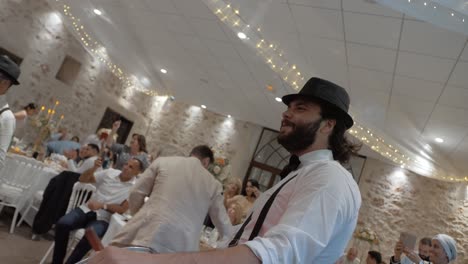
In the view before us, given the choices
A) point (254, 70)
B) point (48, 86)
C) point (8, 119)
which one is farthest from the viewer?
point (48, 86)

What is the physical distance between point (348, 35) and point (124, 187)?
116 inches

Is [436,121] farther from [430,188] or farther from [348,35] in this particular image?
[430,188]

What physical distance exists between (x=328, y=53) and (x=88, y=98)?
6.73 meters

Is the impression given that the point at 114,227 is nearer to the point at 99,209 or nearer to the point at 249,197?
the point at 99,209

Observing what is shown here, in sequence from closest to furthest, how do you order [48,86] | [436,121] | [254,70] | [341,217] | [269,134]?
[341,217], [436,121], [254,70], [48,86], [269,134]

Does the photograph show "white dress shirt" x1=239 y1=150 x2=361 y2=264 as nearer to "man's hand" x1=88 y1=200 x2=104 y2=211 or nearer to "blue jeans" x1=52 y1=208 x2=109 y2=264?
"blue jeans" x1=52 y1=208 x2=109 y2=264

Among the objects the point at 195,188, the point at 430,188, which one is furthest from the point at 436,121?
the point at 195,188

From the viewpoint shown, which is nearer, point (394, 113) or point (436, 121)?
point (436, 121)

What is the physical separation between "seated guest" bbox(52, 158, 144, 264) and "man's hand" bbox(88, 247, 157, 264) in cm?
278

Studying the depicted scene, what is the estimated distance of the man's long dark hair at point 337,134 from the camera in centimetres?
116

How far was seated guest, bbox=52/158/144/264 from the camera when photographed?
329 cm

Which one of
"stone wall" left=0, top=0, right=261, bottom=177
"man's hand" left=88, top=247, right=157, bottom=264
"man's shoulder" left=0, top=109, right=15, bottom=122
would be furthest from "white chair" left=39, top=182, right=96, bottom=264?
"stone wall" left=0, top=0, right=261, bottom=177

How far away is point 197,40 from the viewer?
5957 mm

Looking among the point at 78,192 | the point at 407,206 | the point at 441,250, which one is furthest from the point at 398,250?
the point at 407,206
